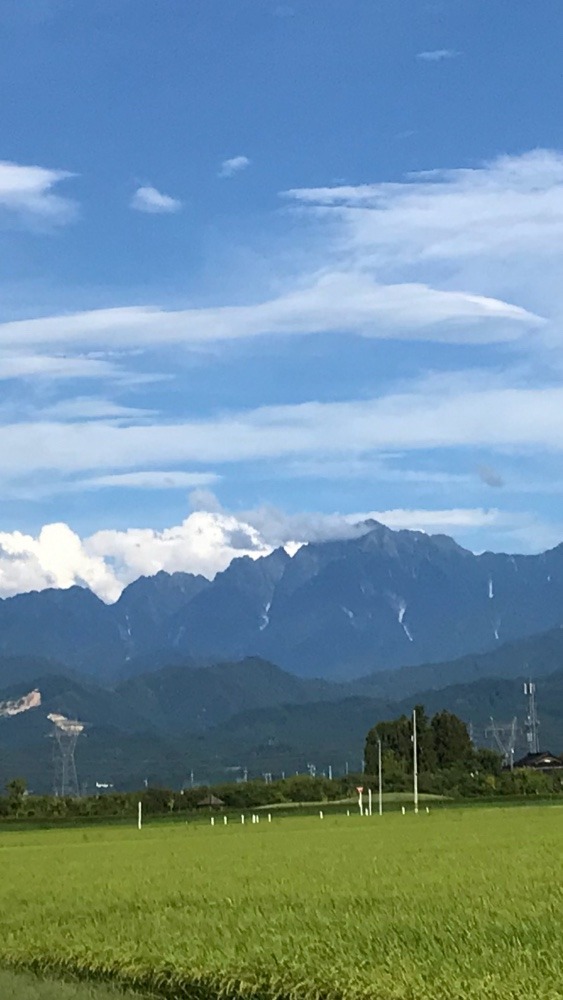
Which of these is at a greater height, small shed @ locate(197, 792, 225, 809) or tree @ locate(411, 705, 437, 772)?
tree @ locate(411, 705, 437, 772)

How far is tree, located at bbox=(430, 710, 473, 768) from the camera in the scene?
18062 centimetres

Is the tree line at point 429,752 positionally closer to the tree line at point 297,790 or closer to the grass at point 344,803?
the tree line at point 297,790

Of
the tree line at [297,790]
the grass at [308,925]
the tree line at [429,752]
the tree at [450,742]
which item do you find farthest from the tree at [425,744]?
Answer: the grass at [308,925]

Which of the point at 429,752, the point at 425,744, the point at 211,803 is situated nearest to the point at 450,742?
the point at 425,744

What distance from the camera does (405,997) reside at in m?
14.2

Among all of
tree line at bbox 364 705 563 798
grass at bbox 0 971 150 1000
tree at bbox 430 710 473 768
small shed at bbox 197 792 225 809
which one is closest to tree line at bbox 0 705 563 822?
tree line at bbox 364 705 563 798

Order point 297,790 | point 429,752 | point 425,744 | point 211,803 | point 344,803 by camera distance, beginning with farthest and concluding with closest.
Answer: point 425,744, point 429,752, point 211,803, point 297,790, point 344,803

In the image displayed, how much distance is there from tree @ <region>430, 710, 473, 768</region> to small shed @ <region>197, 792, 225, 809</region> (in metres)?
41.9

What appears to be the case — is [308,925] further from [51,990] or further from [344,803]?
[344,803]

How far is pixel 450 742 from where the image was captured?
182625mm

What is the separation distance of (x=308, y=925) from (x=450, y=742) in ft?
540

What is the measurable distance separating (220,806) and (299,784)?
27.0 feet

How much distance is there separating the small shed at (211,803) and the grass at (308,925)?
96.9m

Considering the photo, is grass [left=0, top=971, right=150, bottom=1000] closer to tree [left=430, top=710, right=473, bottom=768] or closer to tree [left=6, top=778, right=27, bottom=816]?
tree [left=6, top=778, right=27, bottom=816]
